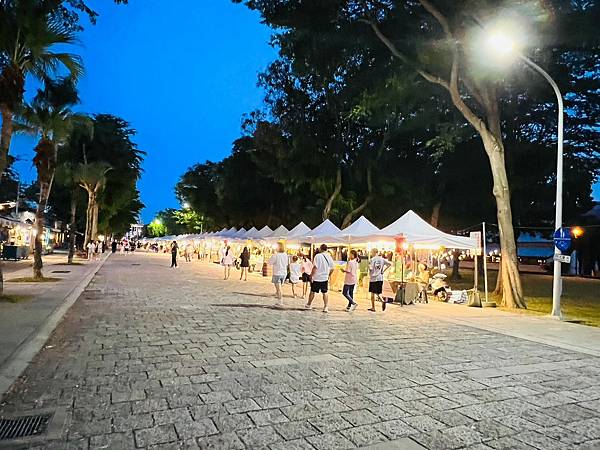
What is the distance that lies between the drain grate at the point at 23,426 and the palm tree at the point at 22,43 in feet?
29.9

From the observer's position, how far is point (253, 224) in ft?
163

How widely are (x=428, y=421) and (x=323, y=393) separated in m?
1.24

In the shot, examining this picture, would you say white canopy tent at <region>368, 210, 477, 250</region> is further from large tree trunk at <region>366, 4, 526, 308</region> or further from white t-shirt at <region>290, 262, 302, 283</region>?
white t-shirt at <region>290, 262, 302, 283</region>

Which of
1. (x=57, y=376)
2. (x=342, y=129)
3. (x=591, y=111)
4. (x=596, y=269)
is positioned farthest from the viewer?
(x=596, y=269)

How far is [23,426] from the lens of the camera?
4.14 meters

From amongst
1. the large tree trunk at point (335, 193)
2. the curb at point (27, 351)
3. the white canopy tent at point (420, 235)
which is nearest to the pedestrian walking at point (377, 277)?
the white canopy tent at point (420, 235)

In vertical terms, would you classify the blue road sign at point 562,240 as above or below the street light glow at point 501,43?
below

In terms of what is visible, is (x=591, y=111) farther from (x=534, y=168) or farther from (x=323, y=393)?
(x=323, y=393)

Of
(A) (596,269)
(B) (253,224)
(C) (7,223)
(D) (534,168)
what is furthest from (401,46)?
(A) (596,269)

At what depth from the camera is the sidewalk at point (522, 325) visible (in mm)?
9271

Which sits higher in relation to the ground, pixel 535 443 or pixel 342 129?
pixel 342 129

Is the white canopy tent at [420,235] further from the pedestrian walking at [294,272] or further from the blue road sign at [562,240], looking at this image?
the blue road sign at [562,240]

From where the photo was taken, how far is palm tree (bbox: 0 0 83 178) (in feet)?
35.7

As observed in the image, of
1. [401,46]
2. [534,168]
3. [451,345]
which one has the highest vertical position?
[401,46]
